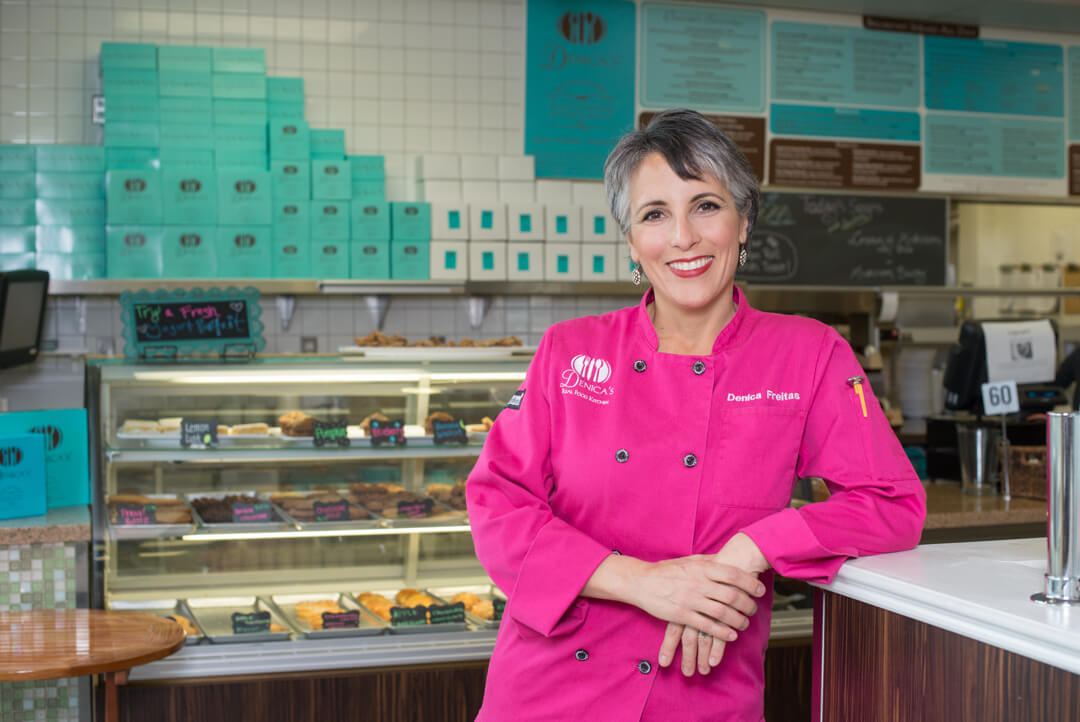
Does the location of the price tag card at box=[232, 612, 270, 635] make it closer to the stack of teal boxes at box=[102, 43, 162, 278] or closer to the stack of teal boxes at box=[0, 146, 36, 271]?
the stack of teal boxes at box=[102, 43, 162, 278]

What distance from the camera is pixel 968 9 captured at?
215 inches

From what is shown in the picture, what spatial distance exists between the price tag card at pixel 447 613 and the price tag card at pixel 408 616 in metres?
0.02

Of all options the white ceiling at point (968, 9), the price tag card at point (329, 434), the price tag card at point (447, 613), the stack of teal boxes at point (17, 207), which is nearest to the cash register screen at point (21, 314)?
the stack of teal boxes at point (17, 207)

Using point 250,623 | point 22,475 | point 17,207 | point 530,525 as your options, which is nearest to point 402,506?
point 250,623

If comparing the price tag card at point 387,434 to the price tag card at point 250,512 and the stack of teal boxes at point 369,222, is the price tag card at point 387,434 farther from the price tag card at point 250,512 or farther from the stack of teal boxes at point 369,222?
the stack of teal boxes at point 369,222

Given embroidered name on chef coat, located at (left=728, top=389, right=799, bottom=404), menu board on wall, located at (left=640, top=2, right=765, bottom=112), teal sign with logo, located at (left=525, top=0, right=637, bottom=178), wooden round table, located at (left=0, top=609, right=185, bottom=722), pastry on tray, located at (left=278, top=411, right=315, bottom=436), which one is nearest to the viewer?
embroidered name on chef coat, located at (left=728, top=389, right=799, bottom=404)

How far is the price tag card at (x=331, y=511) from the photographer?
9.89ft

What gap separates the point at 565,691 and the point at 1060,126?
18.7 ft

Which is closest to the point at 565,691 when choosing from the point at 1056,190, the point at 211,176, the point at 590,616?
the point at 590,616

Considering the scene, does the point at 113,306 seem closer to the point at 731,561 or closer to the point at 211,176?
the point at 211,176

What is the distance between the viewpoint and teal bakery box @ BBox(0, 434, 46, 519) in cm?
240

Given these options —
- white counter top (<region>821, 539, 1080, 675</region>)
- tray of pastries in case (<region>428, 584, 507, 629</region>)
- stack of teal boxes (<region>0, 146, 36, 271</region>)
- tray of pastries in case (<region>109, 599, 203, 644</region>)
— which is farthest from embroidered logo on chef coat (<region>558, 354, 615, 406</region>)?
stack of teal boxes (<region>0, 146, 36, 271</region>)

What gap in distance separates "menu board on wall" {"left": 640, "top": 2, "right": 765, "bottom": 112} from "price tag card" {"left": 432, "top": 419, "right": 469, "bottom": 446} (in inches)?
111

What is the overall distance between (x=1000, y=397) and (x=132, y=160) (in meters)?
3.54
